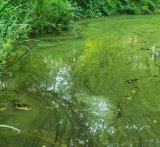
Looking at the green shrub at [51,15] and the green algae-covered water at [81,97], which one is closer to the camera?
the green algae-covered water at [81,97]

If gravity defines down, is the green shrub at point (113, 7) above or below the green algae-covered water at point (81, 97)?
below

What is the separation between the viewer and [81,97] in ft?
11.2

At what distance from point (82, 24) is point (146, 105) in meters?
5.05

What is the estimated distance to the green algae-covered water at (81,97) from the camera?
2.62 metres

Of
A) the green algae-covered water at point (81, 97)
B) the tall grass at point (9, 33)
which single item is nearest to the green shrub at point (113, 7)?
the green algae-covered water at point (81, 97)

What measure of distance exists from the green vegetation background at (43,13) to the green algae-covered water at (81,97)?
0.32m

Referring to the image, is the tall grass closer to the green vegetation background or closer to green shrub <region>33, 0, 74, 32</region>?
the green vegetation background

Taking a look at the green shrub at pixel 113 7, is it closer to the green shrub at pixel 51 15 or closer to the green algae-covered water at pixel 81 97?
the green shrub at pixel 51 15

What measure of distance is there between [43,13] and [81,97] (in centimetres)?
303

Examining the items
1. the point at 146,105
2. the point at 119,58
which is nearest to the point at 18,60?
the point at 119,58

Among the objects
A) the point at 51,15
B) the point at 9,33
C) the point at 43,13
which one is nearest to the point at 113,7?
the point at 51,15

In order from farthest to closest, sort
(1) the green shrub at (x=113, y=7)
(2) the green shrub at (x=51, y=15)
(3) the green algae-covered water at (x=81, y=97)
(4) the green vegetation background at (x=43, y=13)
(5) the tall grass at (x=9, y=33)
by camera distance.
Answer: (1) the green shrub at (x=113, y=7) < (2) the green shrub at (x=51, y=15) < (4) the green vegetation background at (x=43, y=13) < (5) the tall grass at (x=9, y=33) < (3) the green algae-covered water at (x=81, y=97)

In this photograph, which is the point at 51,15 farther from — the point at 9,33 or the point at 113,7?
the point at 113,7

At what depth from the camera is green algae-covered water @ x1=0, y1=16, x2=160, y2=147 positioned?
2.62 m
